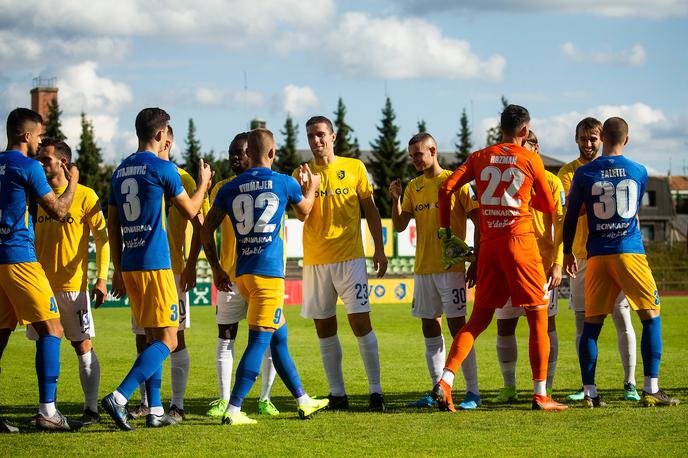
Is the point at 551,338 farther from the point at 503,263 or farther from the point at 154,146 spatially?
the point at 154,146

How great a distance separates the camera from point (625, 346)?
10008 millimetres

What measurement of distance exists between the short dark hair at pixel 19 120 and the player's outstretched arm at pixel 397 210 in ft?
11.8

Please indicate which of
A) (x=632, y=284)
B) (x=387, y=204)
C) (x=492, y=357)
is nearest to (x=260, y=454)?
(x=632, y=284)

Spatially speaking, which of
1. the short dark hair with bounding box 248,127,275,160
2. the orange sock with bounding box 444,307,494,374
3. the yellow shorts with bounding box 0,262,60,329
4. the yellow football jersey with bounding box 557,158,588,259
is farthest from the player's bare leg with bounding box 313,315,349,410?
the yellow football jersey with bounding box 557,158,588,259

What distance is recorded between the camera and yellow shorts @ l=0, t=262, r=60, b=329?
313 inches

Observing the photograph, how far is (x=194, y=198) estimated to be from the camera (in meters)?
8.16

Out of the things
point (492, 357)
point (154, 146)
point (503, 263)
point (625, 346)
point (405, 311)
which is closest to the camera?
point (154, 146)

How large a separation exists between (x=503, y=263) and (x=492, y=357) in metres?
6.79

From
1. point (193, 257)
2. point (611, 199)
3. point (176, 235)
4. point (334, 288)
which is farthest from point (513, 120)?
point (176, 235)

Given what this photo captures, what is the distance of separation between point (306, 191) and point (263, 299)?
1.30m

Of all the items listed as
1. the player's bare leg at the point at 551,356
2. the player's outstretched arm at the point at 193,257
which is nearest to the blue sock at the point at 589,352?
the player's bare leg at the point at 551,356

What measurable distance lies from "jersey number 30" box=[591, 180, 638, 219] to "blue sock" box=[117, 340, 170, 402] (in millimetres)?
4267

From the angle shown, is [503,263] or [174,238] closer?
[503,263]

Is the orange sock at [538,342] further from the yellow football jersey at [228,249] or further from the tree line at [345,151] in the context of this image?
the tree line at [345,151]
